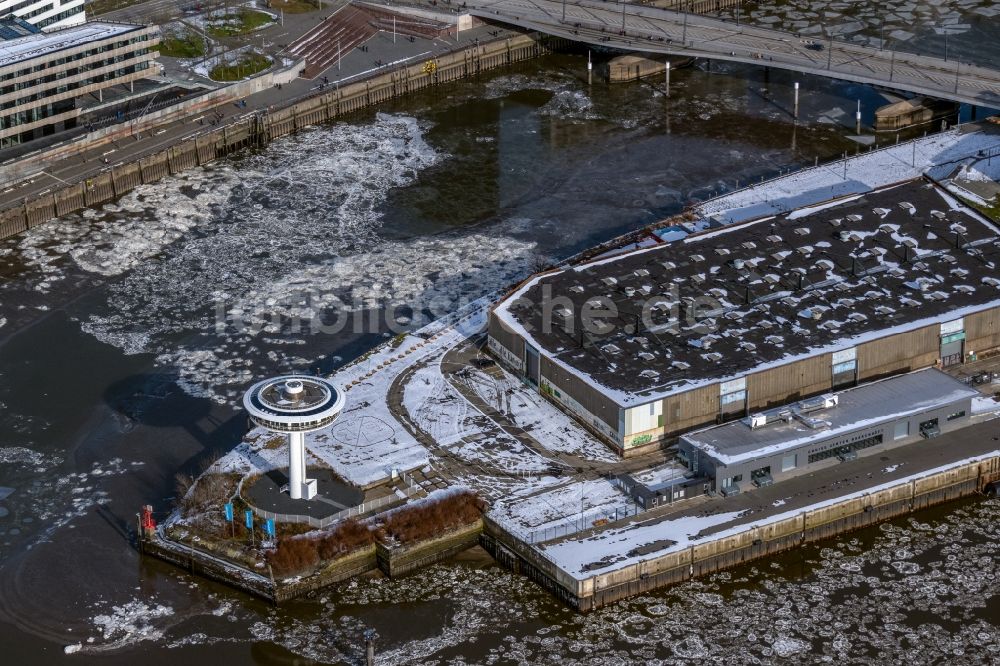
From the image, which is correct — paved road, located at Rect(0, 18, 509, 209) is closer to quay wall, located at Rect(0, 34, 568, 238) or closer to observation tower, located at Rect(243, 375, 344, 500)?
quay wall, located at Rect(0, 34, 568, 238)

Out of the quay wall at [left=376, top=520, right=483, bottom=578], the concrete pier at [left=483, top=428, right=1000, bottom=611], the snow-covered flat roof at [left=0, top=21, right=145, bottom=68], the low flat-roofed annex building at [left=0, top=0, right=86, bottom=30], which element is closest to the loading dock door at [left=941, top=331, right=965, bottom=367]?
the concrete pier at [left=483, top=428, right=1000, bottom=611]

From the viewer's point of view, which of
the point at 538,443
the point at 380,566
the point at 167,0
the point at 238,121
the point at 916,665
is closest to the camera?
the point at 916,665

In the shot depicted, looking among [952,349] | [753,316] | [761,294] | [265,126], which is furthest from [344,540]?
[265,126]

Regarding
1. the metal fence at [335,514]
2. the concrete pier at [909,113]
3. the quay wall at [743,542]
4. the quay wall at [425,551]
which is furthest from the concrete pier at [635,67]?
the quay wall at [425,551]

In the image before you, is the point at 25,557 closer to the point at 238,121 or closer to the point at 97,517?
the point at 97,517

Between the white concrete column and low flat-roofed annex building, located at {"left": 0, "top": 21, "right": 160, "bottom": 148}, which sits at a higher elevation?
low flat-roofed annex building, located at {"left": 0, "top": 21, "right": 160, "bottom": 148}

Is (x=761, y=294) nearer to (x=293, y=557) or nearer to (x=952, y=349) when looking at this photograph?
(x=952, y=349)

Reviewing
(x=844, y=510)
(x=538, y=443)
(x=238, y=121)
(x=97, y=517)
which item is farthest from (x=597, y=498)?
(x=238, y=121)
